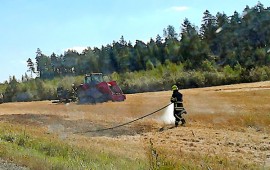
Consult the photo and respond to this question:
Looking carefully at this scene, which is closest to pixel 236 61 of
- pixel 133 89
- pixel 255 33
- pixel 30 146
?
pixel 255 33

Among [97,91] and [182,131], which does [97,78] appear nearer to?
[97,91]

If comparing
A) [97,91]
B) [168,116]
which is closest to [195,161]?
[168,116]

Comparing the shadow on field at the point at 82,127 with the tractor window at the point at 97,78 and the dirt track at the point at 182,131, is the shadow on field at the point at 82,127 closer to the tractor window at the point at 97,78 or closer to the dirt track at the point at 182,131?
the dirt track at the point at 182,131

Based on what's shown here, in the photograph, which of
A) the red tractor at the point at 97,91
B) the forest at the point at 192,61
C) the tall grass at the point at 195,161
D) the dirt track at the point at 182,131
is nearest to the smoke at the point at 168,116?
the dirt track at the point at 182,131

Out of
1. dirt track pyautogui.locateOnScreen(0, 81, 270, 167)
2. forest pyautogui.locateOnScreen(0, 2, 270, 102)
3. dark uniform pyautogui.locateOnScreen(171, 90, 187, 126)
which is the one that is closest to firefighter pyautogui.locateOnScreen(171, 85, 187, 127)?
dark uniform pyautogui.locateOnScreen(171, 90, 187, 126)

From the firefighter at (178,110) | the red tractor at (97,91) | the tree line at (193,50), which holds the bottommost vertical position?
the firefighter at (178,110)

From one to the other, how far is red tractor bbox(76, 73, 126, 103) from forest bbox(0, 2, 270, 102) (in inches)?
789

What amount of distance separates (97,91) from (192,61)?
169 ft

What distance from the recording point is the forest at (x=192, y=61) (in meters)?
70.2

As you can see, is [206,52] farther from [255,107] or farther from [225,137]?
[225,137]

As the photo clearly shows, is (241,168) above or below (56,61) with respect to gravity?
below

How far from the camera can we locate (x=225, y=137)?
19188mm

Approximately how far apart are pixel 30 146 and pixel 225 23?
285 feet

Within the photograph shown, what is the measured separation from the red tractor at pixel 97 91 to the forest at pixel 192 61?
65.8 ft
